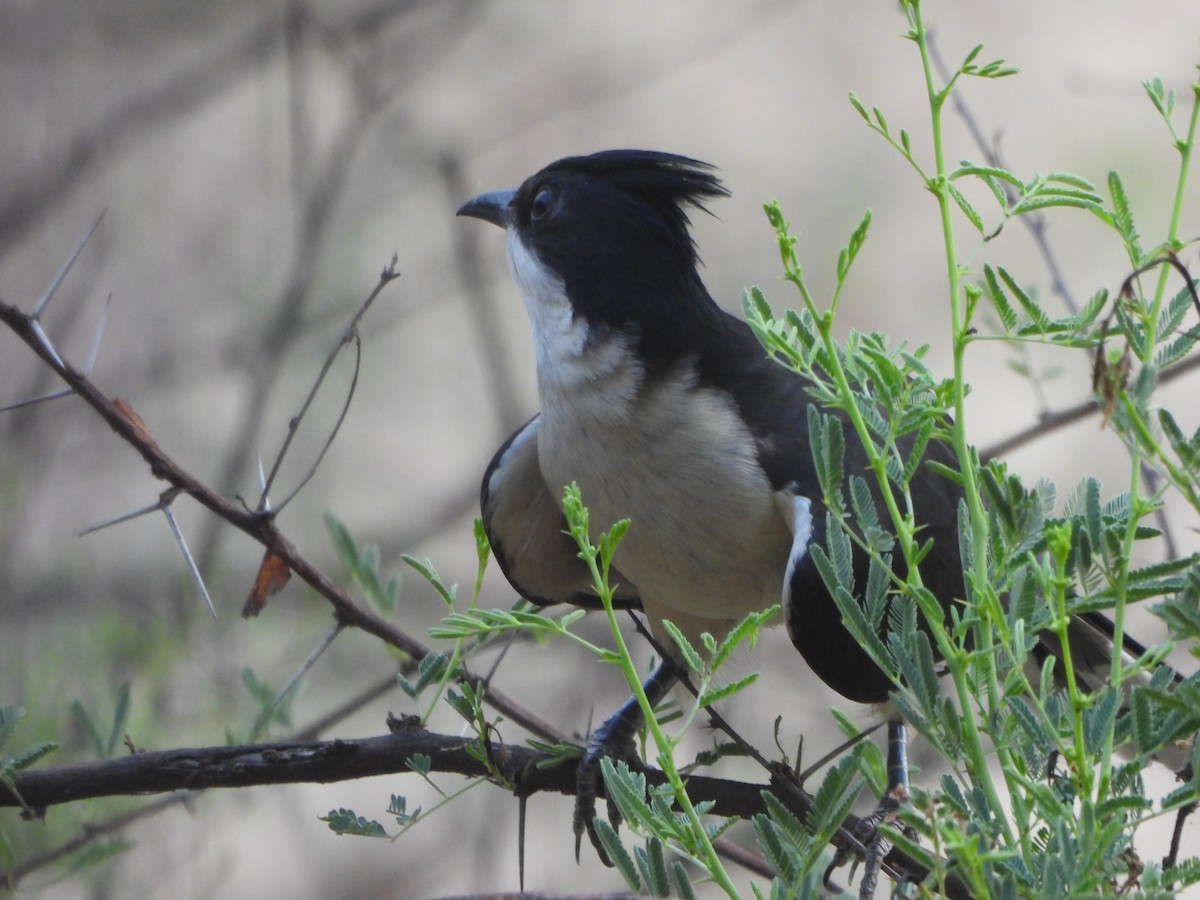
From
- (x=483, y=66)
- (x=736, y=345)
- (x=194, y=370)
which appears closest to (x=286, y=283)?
(x=194, y=370)

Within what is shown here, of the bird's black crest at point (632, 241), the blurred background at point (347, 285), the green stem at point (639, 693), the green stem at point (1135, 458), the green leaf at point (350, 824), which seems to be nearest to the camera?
the green stem at point (1135, 458)

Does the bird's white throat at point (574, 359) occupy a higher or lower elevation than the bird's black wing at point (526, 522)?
higher

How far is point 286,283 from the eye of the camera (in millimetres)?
6363

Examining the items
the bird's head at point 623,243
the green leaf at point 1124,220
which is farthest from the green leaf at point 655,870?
the bird's head at point 623,243

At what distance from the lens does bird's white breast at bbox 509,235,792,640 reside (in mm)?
2967

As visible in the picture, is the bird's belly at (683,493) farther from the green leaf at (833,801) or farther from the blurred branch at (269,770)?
the green leaf at (833,801)

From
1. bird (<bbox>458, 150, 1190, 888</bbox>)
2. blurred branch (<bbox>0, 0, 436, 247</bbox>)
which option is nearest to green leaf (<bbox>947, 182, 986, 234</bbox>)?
bird (<bbox>458, 150, 1190, 888</bbox>)

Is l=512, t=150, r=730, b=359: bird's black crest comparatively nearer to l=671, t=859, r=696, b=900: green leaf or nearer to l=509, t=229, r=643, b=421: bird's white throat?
l=509, t=229, r=643, b=421: bird's white throat

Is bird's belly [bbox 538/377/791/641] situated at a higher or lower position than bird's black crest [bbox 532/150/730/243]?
lower

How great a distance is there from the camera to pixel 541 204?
352 centimetres

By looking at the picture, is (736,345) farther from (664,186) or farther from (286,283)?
(286,283)

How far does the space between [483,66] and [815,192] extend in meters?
2.16

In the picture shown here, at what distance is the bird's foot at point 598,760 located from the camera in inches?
114

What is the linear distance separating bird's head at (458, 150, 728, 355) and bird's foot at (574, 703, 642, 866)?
3.09 feet
